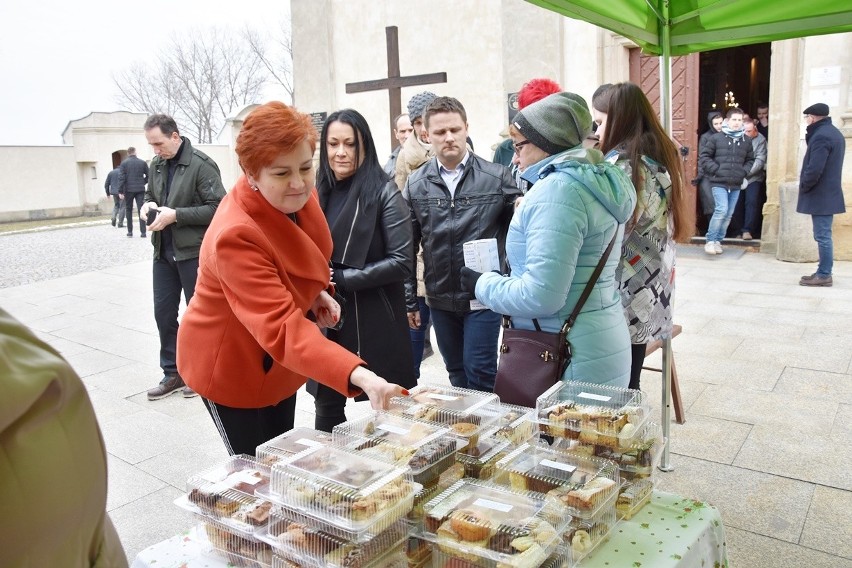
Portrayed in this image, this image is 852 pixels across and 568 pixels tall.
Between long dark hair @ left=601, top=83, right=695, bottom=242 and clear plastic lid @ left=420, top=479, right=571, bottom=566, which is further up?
long dark hair @ left=601, top=83, right=695, bottom=242

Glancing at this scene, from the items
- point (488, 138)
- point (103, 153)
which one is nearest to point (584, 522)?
point (488, 138)

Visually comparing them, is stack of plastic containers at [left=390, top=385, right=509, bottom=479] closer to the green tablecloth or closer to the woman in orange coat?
the woman in orange coat

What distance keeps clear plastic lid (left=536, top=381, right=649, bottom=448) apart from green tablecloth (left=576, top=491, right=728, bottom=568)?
0.64 feet

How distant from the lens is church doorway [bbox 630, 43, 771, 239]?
10133mm

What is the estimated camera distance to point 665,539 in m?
1.59

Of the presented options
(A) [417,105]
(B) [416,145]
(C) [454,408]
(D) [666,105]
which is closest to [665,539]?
(C) [454,408]

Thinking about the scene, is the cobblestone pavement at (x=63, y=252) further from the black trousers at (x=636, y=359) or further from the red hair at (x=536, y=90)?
the black trousers at (x=636, y=359)

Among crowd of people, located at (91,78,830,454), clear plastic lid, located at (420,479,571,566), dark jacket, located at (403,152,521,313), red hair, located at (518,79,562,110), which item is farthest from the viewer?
red hair, located at (518,79,562,110)

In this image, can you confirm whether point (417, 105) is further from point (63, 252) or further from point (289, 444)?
point (63, 252)

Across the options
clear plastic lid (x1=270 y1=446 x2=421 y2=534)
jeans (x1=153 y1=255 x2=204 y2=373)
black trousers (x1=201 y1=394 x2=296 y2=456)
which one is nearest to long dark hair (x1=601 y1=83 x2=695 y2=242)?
black trousers (x1=201 y1=394 x2=296 y2=456)

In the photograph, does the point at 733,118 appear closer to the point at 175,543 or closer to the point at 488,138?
the point at 488,138

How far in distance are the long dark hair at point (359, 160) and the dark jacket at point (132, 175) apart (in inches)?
595

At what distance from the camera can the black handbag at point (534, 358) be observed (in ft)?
7.70

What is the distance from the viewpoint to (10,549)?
775 millimetres
